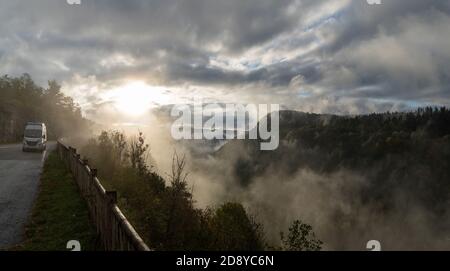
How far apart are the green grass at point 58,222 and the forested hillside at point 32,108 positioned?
41.9 metres

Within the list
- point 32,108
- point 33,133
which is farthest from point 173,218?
point 32,108

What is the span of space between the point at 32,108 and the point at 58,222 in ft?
233

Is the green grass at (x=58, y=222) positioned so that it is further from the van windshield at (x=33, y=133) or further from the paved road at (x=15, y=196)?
the van windshield at (x=33, y=133)

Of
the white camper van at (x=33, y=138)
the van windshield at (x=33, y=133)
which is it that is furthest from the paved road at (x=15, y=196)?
the van windshield at (x=33, y=133)

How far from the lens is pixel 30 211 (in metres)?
11.1

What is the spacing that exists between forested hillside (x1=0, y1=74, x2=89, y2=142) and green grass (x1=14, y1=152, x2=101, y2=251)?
4186 centimetres

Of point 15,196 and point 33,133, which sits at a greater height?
point 33,133

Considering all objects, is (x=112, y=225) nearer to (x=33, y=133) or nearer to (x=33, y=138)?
(x=33, y=138)

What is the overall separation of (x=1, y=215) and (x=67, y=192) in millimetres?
3435

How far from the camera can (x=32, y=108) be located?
7188cm

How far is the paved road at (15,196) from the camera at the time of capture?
9.04 metres

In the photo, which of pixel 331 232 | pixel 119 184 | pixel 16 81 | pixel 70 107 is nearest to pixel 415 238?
pixel 331 232
